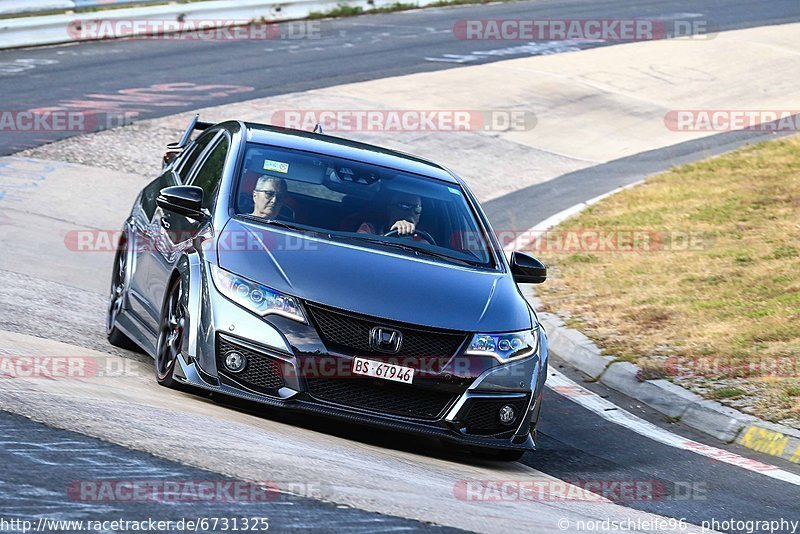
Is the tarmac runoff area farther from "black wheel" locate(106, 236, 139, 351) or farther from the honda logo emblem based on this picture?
the honda logo emblem

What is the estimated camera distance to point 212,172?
8.42m

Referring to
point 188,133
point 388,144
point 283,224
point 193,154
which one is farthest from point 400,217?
point 388,144

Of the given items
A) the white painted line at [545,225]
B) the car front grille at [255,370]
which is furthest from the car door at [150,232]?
the white painted line at [545,225]

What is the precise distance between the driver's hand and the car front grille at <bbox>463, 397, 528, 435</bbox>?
1.41m

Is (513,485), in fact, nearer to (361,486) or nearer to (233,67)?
(361,486)

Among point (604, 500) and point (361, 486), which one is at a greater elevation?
point (361, 486)

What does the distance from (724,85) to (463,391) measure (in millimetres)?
19195

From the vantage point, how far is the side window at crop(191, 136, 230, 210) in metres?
8.11

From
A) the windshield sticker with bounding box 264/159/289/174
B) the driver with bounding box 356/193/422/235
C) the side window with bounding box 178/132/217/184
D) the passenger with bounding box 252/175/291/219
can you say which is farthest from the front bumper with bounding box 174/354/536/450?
the side window with bounding box 178/132/217/184

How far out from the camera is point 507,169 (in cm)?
1866

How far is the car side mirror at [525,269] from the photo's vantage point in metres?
8.23

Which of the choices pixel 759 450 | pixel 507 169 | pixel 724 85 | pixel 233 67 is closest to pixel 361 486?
pixel 759 450

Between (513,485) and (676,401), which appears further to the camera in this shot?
(676,401)

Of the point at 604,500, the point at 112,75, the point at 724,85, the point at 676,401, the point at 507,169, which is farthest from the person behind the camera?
the point at 724,85
